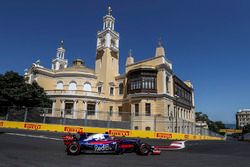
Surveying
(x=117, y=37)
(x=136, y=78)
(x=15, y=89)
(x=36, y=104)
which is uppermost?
(x=117, y=37)

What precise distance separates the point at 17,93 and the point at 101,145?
25.5m

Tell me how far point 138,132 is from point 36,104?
766 inches

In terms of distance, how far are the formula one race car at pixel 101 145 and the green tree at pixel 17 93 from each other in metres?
23.4

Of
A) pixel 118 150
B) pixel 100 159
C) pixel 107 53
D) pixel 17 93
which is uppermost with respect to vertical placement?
pixel 107 53

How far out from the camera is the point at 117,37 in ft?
172

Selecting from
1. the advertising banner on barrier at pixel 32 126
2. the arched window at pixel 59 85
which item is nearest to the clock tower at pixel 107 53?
the arched window at pixel 59 85

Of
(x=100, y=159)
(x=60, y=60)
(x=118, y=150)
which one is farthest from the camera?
(x=60, y=60)

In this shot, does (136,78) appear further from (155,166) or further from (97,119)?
(155,166)

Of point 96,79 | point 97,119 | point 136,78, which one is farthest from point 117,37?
point 97,119

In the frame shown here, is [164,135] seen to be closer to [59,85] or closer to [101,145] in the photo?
[101,145]

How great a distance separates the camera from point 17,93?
30.3 meters

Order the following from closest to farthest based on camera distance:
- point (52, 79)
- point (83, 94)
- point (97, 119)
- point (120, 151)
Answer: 1. point (120, 151)
2. point (97, 119)
3. point (83, 94)
4. point (52, 79)

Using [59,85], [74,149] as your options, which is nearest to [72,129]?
[74,149]

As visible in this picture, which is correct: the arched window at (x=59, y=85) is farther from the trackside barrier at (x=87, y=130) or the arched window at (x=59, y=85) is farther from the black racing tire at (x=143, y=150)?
the black racing tire at (x=143, y=150)
